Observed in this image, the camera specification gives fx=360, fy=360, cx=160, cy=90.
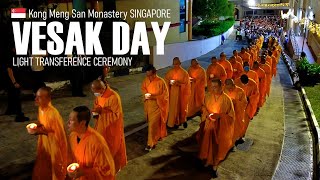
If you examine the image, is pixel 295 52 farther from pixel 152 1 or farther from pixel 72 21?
pixel 72 21

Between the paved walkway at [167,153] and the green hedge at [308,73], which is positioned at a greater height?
the green hedge at [308,73]

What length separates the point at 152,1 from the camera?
22.0 metres

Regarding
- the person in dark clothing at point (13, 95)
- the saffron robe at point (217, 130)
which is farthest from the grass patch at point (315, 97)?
the person in dark clothing at point (13, 95)

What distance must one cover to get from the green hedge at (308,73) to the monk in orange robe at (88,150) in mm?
13647

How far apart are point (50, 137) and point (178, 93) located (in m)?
4.71

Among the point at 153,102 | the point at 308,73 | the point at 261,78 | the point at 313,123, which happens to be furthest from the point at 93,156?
the point at 308,73

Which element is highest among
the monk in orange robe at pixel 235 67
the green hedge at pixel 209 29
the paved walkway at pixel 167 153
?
the green hedge at pixel 209 29

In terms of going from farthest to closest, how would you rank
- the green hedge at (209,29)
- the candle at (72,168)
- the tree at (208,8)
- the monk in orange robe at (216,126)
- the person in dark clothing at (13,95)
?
the tree at (208,8) → the green hedge at (209,29) → the person in dark clothing at (13,95) → the monk in orange robe at (216,126) → the candle at (72,168)

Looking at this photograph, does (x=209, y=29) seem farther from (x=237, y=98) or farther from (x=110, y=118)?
(x=110, y=118)

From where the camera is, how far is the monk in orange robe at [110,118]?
21.6 ft

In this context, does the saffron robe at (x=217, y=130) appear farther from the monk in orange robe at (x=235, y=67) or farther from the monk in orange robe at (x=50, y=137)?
the monk in orange robe at (x=235, y=67)

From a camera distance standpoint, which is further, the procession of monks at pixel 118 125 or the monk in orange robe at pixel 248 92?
the monk in orange robe at pixel 248 92

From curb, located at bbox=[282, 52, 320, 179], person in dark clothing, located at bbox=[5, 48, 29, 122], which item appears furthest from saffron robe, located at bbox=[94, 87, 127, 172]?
person in dark clothing, located at bbox=[5, 48, 29, 122]

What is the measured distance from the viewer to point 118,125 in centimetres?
680
